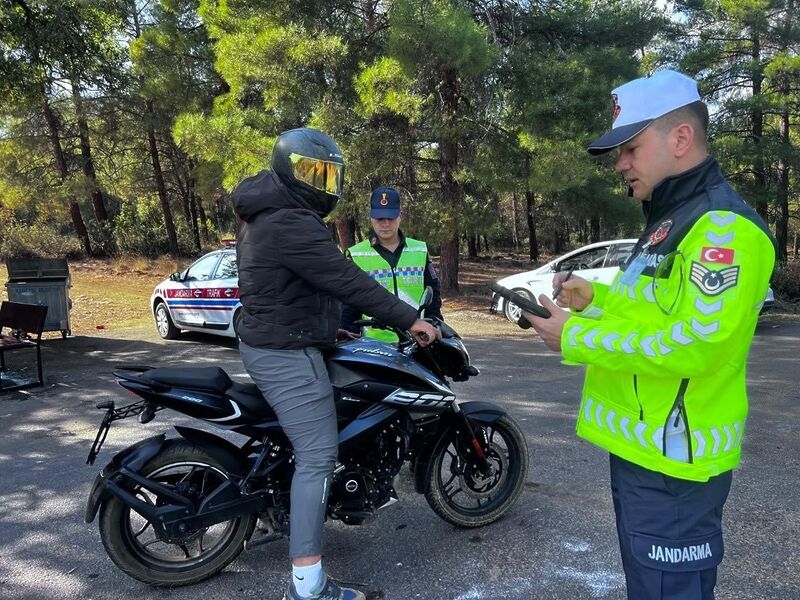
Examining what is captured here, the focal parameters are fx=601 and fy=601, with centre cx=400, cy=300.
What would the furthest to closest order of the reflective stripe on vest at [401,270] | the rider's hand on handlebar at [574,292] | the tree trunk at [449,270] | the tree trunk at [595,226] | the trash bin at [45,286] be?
the tree trunk at [595,226] < the tree trunk at [449,270] < the trash bin at [45,286] < the reflective stripe on vest at [401,270] < the rider's hand on handlebar at [574,292]

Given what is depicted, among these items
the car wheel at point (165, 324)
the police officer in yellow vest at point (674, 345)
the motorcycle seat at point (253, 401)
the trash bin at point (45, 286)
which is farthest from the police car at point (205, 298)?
the police officer in yellow vest at point (674, 345)

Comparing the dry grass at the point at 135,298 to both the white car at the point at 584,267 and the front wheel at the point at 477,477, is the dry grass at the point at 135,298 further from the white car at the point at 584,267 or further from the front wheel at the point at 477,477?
the front wheel at the point at 477,477

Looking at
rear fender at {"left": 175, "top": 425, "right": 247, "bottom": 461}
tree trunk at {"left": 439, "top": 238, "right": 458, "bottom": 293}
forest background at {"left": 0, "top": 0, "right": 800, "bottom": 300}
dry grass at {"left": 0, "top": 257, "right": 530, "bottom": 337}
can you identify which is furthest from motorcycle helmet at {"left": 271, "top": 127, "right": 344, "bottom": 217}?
tree trunk at {"left": 439, "top": 238, "right": 458, "bottom": 293}

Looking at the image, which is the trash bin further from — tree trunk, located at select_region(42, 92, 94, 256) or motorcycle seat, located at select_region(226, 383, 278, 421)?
tree trunk, located at select_region(42, 92, 94, 256)

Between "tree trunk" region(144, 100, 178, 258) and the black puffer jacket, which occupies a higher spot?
"tree trunk" region(144, 100, 178, 258)

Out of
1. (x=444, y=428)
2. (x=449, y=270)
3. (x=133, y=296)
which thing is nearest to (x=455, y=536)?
(x=444, y=428)

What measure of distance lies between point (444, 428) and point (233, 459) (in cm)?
113

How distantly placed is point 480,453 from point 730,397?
6.03ft

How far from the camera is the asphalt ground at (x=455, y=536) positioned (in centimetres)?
290

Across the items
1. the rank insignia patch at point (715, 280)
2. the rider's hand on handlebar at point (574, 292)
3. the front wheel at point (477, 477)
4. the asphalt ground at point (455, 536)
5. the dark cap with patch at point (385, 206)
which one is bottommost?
the asphalt ground at point (455, 536)

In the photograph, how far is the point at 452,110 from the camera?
13.4 meters

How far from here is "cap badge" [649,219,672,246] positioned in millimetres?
1687

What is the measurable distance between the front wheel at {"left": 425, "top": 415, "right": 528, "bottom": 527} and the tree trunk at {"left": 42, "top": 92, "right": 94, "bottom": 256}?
24312mm

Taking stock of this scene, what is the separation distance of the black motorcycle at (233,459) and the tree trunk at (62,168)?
78.6 feet
